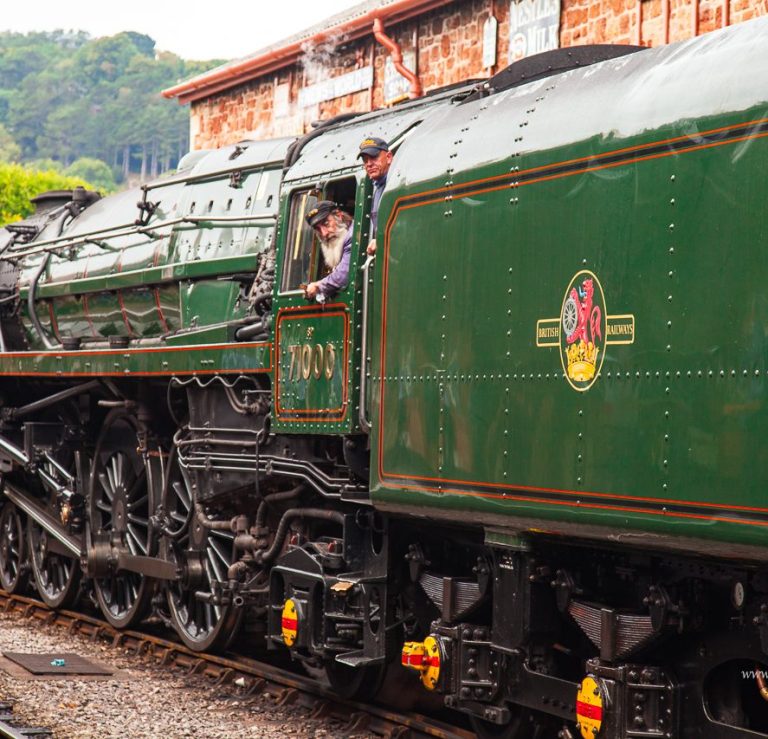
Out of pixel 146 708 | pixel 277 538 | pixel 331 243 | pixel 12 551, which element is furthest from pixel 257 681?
pixel 12 551

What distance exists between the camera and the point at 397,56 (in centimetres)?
1905

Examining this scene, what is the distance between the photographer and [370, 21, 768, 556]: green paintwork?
4.65 meters

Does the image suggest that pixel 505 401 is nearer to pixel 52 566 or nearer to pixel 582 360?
pixel 582 360

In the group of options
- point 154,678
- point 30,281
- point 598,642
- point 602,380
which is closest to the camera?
point 602,380

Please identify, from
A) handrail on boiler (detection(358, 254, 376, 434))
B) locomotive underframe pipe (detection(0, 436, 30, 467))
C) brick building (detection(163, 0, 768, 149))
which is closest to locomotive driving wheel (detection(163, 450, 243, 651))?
handrail on boiler (detection(358, 254, 376, 434))

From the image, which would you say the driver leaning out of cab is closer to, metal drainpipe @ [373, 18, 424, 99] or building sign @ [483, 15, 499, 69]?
building sign @ [483, 15, 499, 69]

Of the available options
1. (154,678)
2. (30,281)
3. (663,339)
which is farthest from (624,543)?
(30,281)

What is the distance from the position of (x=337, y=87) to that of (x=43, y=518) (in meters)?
11.2

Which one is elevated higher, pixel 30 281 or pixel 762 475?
pixel 30 281

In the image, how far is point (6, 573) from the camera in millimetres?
13172

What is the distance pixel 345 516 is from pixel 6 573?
22.3ft

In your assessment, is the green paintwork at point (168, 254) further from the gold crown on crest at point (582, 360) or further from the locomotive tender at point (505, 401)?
the gold crown on crest at point (582, 360)

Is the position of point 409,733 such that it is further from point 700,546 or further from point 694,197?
point 694,197

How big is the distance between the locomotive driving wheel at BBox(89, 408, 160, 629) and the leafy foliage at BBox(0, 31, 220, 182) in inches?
3915
